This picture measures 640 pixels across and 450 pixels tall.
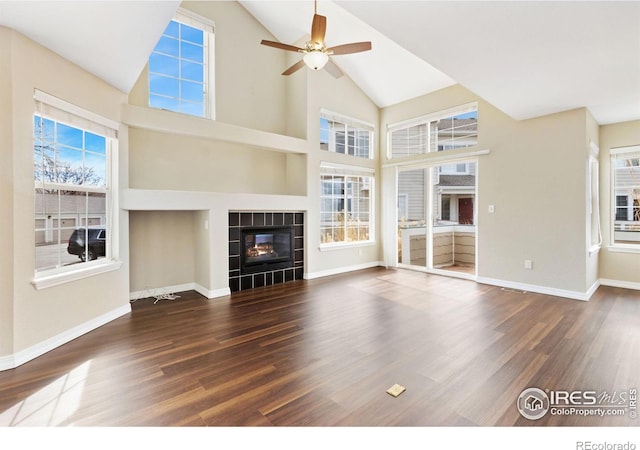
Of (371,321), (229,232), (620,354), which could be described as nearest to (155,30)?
(229,232)

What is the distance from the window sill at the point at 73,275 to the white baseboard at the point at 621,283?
7.38 meters

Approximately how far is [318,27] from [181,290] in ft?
A: 13.5

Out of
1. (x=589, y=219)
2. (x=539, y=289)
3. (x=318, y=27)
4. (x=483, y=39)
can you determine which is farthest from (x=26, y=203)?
(x=589, y=219)

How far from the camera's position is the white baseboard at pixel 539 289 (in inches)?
168

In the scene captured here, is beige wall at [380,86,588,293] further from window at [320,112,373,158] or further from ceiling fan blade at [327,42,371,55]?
ceiling fan blade at [327,42,371,55]

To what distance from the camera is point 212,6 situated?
5.00m

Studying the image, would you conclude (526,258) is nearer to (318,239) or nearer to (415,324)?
(415,324)

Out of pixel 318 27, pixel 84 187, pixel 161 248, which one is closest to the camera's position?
pixel 318 27

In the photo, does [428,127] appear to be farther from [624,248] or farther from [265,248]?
[265,248]

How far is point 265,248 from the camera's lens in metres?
5.20

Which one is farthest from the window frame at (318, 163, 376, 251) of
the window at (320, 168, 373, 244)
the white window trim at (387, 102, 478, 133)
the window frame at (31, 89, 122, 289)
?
the window frame at (31, 89, 122, 289)

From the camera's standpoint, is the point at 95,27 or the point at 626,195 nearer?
the point at 95,27

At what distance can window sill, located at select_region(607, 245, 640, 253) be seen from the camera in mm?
4773
